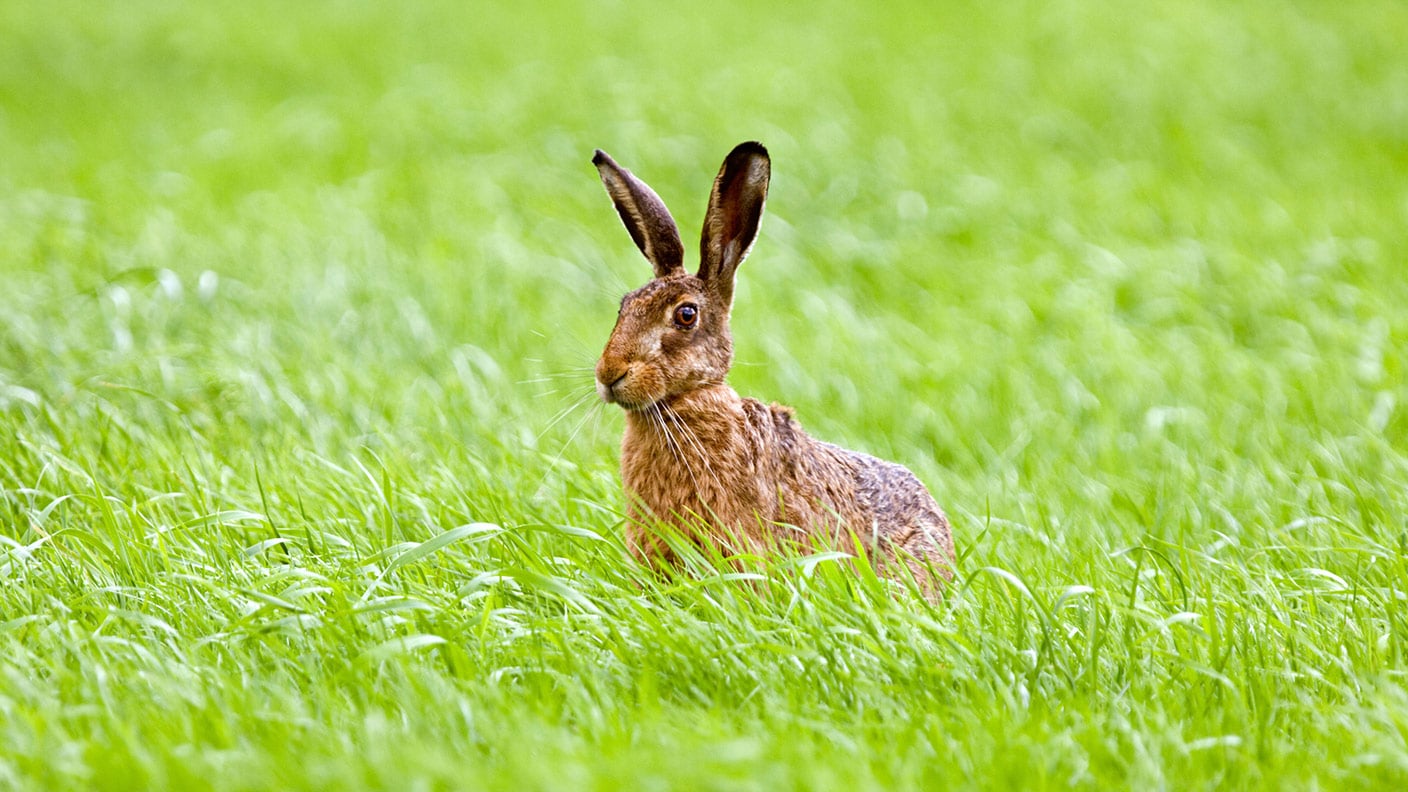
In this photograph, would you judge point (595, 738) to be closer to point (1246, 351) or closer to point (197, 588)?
point (197, 588)

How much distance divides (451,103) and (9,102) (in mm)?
3859

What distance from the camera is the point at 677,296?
3.89 metres

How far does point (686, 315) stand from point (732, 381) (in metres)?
2.33

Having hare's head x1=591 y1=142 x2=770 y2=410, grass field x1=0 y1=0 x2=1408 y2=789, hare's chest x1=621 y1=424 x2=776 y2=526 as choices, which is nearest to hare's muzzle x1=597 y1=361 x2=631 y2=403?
hare's head x1=591 y1=142 x2=770 y2=410

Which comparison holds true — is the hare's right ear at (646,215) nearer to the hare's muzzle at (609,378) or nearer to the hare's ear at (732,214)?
the hare's ear at (732,214)

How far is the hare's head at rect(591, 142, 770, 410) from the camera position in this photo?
3766 millimetres

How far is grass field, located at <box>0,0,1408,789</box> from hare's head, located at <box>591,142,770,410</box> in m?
0.39

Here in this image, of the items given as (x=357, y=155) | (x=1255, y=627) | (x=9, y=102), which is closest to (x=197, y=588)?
(x=1255, y=627)

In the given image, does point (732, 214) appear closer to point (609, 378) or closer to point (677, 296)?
point (677, 296)

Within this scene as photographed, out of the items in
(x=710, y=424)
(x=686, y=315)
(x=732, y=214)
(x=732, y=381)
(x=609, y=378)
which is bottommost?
(x=732, y=381)

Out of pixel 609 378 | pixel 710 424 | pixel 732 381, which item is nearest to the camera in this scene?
pixel 609 378

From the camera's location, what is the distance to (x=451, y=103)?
33.5ft

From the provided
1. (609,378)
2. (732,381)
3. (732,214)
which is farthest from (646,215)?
(732,381)

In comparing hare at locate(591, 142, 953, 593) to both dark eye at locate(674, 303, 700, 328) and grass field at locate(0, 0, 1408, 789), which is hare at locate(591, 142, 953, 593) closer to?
dark eye at locate(674, 303, 700, 328)
